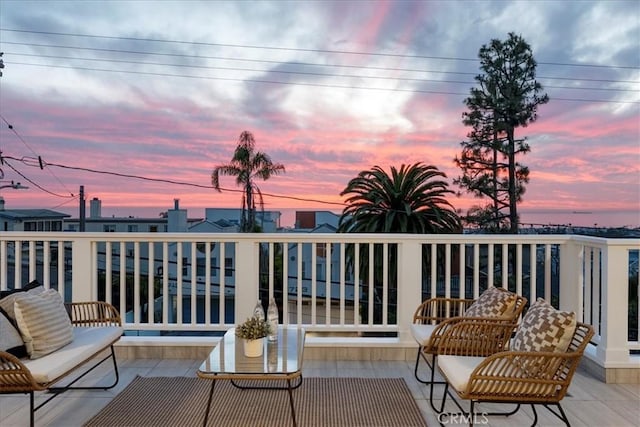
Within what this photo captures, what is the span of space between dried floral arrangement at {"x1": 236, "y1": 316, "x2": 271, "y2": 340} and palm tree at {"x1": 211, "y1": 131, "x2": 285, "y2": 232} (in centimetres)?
1044

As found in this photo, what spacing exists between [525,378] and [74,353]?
2.45 m

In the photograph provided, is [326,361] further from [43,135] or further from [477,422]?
[43,135]

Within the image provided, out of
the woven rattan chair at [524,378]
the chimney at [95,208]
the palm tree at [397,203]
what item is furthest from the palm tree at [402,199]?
the chimney at [95,208]

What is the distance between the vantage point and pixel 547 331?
80.8 inches

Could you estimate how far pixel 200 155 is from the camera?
31.3 ft

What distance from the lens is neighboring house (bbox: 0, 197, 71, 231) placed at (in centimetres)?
711

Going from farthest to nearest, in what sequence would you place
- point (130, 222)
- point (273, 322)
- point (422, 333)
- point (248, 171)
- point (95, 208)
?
point (248, 171), point (95, 208), point (130, 222), point (422, 333), point (273, 322)

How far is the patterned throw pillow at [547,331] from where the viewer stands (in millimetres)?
2016

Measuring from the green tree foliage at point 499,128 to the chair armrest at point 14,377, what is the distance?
10.8 m

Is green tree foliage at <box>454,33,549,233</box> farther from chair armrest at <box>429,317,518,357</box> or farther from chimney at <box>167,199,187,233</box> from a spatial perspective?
chair armrest at <box>429,317,518,357</box>

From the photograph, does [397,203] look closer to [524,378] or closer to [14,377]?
[524,378]

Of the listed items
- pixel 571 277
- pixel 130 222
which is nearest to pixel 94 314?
pixel 571 277

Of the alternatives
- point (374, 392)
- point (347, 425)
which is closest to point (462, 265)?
point (374, 392)

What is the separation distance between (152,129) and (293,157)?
3591 millimetres
